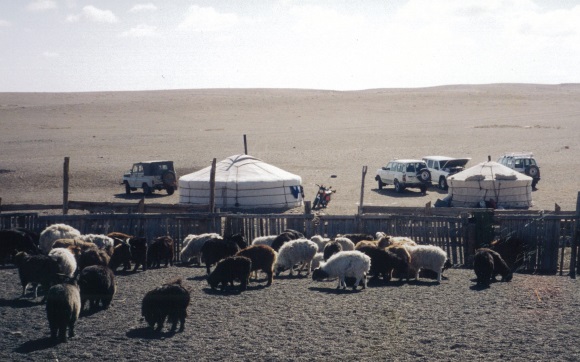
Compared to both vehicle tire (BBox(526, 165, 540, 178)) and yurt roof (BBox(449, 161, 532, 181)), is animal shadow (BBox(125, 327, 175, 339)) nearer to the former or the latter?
yurt roof (BBox(449, 161, 532, 181))

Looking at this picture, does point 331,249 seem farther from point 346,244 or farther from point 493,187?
point 493,187

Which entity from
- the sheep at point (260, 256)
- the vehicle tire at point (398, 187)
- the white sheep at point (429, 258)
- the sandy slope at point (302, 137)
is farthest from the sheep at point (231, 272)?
the vehicle tire at point (398, 187)

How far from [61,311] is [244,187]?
17.3m

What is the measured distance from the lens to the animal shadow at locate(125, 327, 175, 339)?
31.4 ft

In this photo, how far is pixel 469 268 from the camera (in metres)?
15.2

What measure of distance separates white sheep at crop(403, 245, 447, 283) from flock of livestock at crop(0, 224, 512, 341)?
18mm

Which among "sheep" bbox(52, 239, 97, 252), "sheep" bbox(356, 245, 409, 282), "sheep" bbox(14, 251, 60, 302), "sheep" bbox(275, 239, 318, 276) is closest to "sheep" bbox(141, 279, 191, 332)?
"sheep" bbox(14, 251, 60, 302)

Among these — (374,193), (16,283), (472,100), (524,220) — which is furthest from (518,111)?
(16,283)

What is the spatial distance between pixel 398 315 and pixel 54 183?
2748cm

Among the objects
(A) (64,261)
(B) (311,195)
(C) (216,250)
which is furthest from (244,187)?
(A) (64,261)

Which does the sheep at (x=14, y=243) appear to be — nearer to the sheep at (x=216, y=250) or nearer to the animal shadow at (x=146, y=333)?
the sheep at (x=216, y=250)

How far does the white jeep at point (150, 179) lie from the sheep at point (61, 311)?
22.9 meters

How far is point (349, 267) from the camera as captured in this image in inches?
496

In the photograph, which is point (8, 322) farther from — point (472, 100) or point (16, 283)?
point (472, 100)
